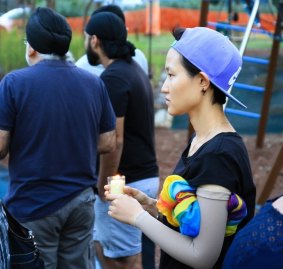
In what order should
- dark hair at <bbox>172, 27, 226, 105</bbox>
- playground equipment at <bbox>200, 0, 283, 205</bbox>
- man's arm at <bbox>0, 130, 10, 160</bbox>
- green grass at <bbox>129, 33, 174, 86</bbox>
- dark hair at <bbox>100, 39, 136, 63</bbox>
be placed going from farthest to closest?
green grass at <bbox>129, 33, 174, 86</bbox> < playground equipment at <bbox>200, 0, 283, 205</bbox> < dark hair at <bbox>100, 39, 136, 63</bbox> < man's arm at <bbox>0, 130, 10, 160</bbox> < dark hair at <bbox>172, 27, 226, 105</bbox>

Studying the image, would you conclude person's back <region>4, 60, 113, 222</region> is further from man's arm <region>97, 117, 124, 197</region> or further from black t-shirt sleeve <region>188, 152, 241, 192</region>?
black t-shirt sleeve <region>188, 152, 241, 192</region>

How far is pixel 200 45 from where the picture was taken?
171cm

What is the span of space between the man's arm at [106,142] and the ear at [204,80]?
4.14 feet

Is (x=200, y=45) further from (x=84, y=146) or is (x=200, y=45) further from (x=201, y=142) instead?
(x=84, y=146)

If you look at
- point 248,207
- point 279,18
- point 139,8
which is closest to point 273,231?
point 248,207

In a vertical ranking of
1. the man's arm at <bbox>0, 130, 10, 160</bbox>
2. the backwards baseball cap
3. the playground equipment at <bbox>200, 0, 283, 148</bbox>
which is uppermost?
the backwards baseball cap

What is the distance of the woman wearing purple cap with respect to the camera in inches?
63.5

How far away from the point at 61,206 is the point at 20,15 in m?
8.45

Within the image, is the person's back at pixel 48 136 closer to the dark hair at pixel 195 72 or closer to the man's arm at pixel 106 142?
the man's arm at pixel 106 142

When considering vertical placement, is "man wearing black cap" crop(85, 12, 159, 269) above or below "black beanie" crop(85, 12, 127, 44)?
below

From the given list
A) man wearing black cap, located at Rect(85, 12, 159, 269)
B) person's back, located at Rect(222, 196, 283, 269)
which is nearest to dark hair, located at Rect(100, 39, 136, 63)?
man wearing black cap, located at Rect(85, 12, 159, 269)

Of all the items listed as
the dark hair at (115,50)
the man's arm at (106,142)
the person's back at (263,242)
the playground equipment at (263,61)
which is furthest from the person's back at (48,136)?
the playground equipment at (263,61)

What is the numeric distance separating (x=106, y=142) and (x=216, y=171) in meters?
1.39

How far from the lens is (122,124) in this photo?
10.3 feet
